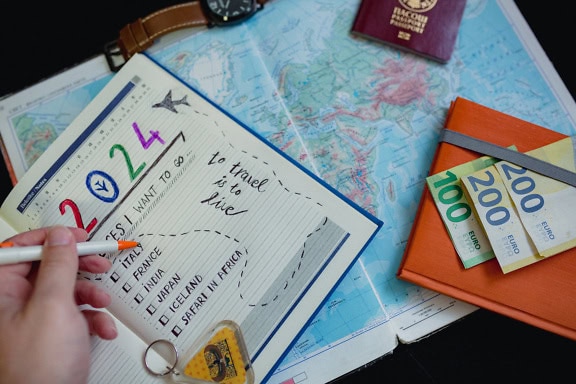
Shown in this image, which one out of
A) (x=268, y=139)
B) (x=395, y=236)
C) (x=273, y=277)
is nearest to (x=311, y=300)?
(x=273, y=277)

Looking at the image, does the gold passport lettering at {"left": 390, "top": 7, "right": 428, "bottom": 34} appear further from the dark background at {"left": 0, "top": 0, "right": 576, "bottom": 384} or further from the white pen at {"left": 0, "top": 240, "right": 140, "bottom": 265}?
the white pen at {"left": 0, "top": 240, "right": 140, "bottom": 265}

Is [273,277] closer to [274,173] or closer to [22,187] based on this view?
[274,173]

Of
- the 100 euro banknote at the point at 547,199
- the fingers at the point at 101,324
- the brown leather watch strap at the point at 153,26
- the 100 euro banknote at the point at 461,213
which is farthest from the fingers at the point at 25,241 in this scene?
the 100 euro banknote at the point at 547,199

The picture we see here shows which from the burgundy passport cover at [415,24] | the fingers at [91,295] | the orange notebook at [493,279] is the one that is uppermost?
the burgundy passport cover at [415,24]

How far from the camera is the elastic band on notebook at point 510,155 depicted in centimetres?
72

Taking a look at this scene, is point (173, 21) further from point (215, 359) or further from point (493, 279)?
point (493, 279)

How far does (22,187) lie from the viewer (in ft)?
2.42

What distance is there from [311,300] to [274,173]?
0.66ft

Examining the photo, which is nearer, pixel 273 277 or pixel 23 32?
pixel 273 277

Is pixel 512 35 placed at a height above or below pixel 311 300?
above

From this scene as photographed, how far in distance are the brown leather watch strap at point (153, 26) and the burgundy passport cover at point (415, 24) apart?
0.97 ft

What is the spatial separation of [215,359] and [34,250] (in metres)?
0.29

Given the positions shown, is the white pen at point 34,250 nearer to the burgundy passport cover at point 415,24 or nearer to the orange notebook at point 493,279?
the orange notebook at point 493,279

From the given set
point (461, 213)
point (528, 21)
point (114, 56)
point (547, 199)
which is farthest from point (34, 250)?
point (528, 21)
